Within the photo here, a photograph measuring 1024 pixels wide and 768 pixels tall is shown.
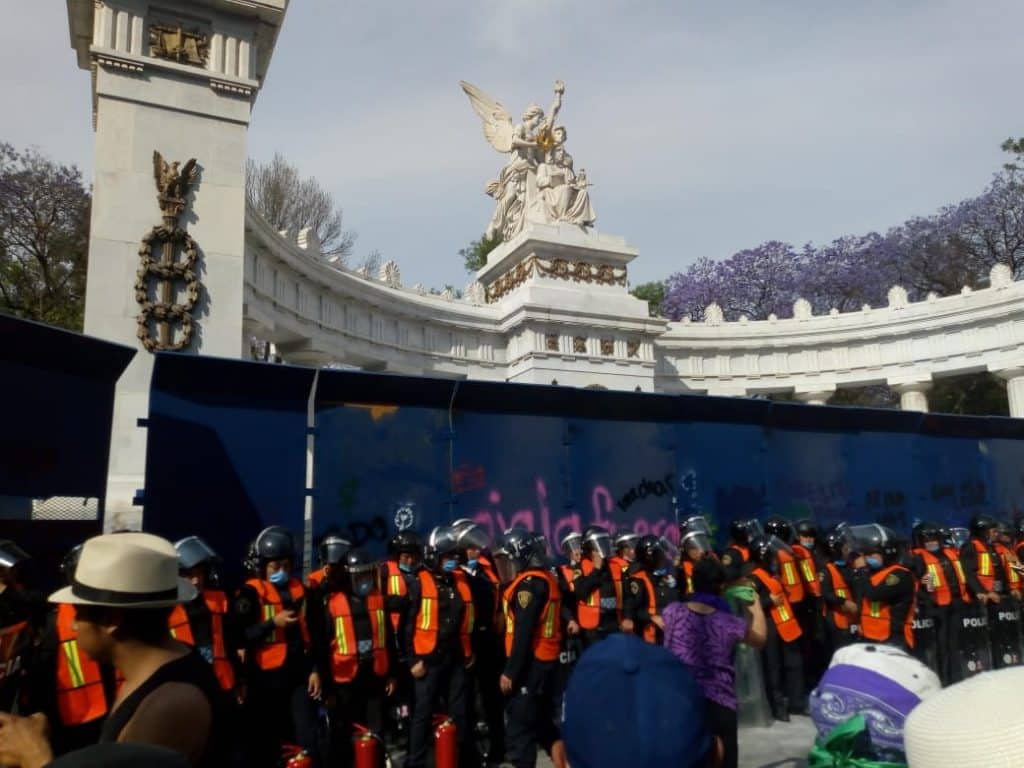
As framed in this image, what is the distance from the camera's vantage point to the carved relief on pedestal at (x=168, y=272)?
12.5 meters

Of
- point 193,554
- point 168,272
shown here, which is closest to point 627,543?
point 193,554

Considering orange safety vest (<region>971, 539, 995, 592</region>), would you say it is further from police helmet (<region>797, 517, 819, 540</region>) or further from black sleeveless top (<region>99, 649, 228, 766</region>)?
black sleeveless top (<region>99, 649, 228, 766</region>)

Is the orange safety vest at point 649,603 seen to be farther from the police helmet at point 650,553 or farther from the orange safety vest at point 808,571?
the orange safety vest at point 808,571

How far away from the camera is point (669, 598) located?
340 inches

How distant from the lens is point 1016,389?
30062mm

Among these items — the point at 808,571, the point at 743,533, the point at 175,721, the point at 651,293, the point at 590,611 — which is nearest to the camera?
the point at 175,721

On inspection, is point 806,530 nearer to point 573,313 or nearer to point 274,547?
point 274,547

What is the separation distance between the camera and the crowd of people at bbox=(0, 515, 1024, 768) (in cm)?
273

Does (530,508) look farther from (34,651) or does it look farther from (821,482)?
(34,651)

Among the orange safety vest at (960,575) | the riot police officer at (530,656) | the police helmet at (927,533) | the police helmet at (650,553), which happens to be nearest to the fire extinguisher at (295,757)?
the riot police officer at (530,656)

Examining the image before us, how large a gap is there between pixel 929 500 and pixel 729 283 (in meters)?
41.5

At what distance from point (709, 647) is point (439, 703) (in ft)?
10.7

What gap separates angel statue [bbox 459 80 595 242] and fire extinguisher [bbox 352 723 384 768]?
83.5 ft

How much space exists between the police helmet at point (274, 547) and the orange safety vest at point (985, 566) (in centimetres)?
893
